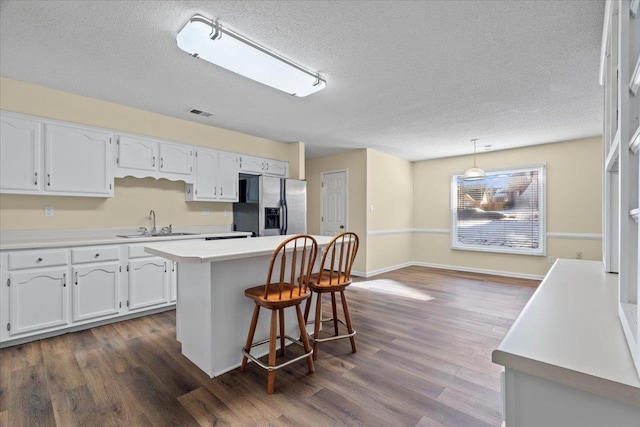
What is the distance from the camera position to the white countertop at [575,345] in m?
0.62

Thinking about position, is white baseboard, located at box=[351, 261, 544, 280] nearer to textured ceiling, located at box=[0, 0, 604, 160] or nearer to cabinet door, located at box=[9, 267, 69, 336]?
textured ceiling, located at box=[0, 0, 604, 160]

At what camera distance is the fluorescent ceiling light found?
2.02m

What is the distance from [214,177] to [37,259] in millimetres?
2152

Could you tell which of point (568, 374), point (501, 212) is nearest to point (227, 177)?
point (568, 374)

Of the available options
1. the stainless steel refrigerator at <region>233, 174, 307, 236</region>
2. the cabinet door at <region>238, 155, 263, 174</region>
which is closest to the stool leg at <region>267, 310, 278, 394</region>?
the stainless steel refrigerator at <region>233, 174, 307, 236</region>

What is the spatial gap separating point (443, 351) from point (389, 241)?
375cm

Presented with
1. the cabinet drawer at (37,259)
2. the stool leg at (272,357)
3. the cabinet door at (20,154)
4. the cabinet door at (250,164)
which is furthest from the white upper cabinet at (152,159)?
the stool leg at (272,357)

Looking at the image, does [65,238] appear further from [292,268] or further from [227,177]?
[292,268]

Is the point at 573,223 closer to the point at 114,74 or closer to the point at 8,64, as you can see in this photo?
the point at 114,74

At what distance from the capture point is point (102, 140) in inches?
132

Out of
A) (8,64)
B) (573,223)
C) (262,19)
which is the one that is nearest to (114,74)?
(8,64)

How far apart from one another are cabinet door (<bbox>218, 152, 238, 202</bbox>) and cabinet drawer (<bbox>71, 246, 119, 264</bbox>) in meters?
1.59

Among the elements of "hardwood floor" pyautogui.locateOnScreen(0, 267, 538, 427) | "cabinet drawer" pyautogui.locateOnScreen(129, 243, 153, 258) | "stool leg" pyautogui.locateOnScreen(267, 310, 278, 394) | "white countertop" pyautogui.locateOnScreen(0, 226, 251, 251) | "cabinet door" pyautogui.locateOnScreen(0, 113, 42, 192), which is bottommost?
"hardwood floor" pyautogui.locateOnScreen(0, 267, 538, 427)

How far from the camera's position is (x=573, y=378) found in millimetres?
638
